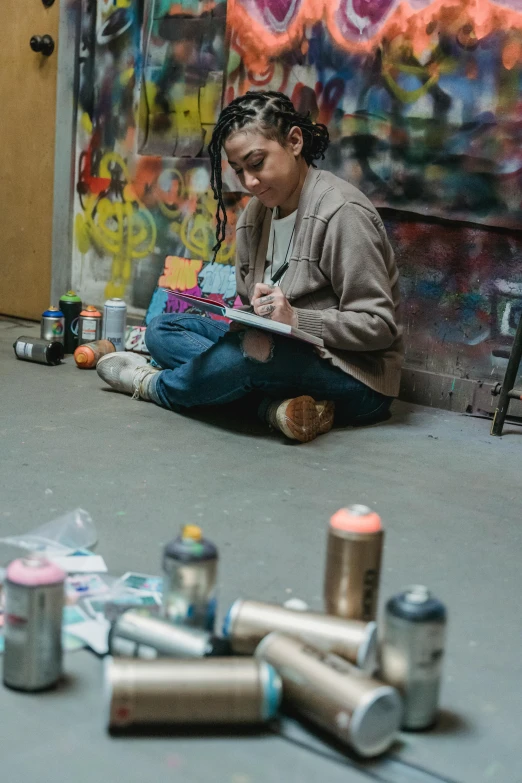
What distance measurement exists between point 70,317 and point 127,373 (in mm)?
803

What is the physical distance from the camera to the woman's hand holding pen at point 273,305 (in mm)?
2814

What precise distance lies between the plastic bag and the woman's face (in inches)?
51.8

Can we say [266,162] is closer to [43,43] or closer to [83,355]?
[83,355]

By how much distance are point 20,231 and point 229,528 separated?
3.11 metres

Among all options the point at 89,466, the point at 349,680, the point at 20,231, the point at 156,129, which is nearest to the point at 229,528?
the point at 89,466

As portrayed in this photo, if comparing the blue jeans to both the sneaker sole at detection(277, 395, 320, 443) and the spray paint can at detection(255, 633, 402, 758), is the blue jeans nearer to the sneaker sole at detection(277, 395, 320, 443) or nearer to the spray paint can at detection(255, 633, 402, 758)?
the sneaker sole at detection(277, 395, 320, 443)

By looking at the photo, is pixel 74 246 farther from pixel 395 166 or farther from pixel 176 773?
pixel 176 773

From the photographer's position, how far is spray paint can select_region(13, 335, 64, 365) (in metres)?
3.88

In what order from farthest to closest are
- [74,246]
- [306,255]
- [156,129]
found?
[74,246] < [156,129] < [306,255]

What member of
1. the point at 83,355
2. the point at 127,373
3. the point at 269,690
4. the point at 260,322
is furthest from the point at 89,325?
the point at 269,690

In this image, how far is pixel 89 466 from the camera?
2.60 meters

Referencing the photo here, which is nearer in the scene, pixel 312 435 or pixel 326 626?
pixel 326 626

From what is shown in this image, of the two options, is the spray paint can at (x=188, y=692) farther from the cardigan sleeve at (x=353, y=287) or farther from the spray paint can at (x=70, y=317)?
the spray paint can at (x=70, y=317)

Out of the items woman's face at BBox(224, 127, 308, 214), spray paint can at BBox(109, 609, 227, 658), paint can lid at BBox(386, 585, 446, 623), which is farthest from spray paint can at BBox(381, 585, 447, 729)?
woman's face at BBox(224, 127, 308, 214)
